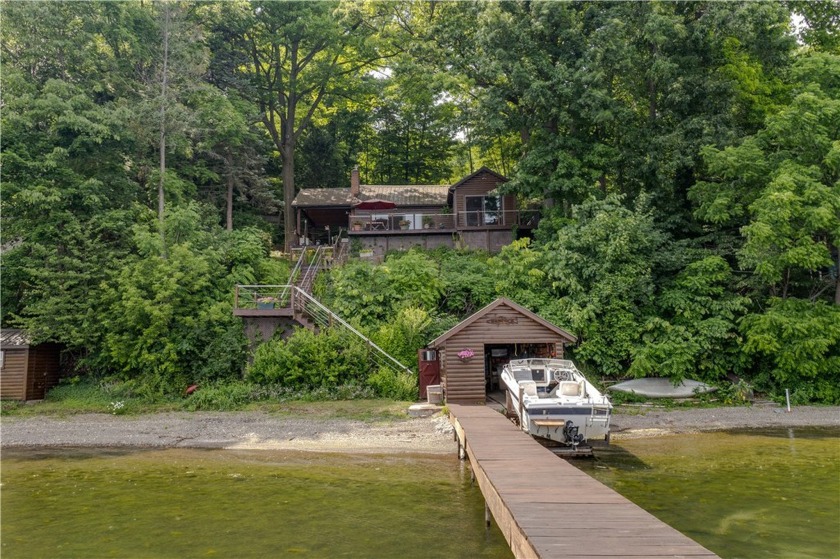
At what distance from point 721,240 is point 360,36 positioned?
25.2 meters

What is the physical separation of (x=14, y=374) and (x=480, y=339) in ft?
58.0

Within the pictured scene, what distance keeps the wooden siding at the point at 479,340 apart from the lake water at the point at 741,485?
465 cm

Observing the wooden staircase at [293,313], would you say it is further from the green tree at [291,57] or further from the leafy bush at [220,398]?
the green tree at [291,57]

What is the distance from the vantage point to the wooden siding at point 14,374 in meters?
21.8

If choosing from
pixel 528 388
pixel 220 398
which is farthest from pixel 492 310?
pixel 220 398

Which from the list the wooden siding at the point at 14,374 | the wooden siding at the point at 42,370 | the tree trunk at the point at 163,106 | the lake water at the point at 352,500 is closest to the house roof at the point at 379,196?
the tree trunk at the point at 163,106

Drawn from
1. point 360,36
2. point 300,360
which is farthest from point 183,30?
point 300,360

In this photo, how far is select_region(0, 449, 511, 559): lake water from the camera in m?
9.21

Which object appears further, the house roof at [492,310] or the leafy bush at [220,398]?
the leafy bush at [220,398]

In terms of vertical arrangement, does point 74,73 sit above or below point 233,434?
above

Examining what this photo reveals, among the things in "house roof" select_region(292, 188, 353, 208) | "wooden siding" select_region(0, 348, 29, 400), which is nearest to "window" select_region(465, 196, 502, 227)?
"house roof" select_region(292, 188, 353, 208)

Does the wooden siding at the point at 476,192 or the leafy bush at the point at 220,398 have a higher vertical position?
the wooden siding at the point at 476,192

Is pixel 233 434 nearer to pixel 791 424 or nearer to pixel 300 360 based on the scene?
pixel 300 360

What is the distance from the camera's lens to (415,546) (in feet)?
29.7
